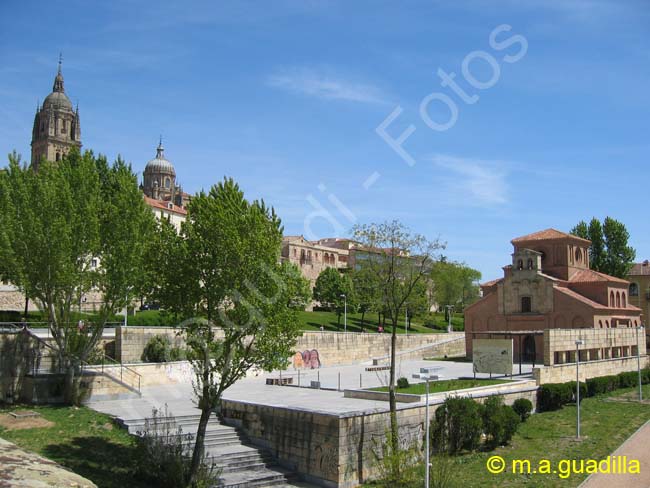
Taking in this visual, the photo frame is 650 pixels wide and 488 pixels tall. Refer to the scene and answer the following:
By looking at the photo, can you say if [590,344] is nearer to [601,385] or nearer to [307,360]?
[601,385]

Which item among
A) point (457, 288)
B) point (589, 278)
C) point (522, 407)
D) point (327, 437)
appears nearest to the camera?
point (327, 437)

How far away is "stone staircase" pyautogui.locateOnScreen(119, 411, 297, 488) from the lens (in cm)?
1844

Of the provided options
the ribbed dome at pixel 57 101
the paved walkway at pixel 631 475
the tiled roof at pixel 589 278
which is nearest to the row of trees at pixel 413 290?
the paved walkway at pixel 631 475

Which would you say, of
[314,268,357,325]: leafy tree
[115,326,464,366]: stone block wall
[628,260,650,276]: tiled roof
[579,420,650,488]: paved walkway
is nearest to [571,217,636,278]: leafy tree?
[628,260,650,276]: tiled roof

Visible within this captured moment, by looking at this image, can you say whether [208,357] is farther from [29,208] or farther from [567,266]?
[567,266]

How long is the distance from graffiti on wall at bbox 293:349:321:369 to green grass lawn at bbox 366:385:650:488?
1816 cm

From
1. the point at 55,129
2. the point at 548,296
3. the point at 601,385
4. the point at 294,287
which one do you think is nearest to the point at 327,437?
the point at 294,287

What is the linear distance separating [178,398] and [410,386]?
1167 cm

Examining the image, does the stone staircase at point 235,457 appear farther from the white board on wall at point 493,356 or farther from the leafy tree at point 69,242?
the white board on wall at point 493,356

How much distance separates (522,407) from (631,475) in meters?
7.54

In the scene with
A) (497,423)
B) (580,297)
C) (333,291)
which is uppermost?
(333,291)

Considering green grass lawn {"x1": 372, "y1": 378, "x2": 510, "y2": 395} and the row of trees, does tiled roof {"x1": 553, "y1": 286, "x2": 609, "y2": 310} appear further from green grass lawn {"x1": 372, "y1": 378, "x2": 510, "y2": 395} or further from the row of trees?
green grass lawn {"x1": 372, "y1": 378, "x2": 510, "y2": 395}

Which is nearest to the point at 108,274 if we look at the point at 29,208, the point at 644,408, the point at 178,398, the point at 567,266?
Result: the point at 29,208

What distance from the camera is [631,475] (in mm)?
19812
